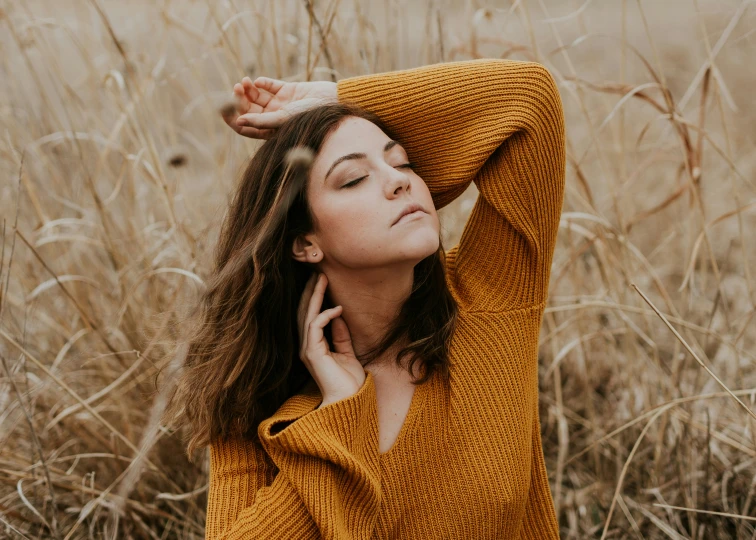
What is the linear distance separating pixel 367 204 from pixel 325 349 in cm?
35

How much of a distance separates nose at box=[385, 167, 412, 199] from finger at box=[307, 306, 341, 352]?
0.31 m

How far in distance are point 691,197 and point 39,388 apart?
1.90 m

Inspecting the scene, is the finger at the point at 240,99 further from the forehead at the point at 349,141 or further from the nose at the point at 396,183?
the nose at the point at 396,183

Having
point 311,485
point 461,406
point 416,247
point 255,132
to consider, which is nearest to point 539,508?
point 461,406

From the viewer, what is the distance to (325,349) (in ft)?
5.08

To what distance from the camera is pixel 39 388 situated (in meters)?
1.88

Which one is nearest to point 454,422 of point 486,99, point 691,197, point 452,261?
point 452,261

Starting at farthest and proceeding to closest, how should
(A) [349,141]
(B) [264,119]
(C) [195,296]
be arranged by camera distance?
(C) [195,296], (B) [264,119], (A) [349,141]

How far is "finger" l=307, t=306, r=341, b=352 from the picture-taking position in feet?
5.08

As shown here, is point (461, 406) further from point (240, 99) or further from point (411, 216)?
point (240, 99)

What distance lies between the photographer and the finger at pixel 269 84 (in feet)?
5.39

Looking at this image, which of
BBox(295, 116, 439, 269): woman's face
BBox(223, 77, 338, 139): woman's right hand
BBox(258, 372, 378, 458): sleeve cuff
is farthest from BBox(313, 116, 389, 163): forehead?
BBox(258, 372, 378, 458): sleeve cuff

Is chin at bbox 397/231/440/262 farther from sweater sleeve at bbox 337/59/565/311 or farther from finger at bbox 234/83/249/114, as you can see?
finger at bbox 234/83/249/114

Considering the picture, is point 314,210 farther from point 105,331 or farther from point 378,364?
point 105,331
